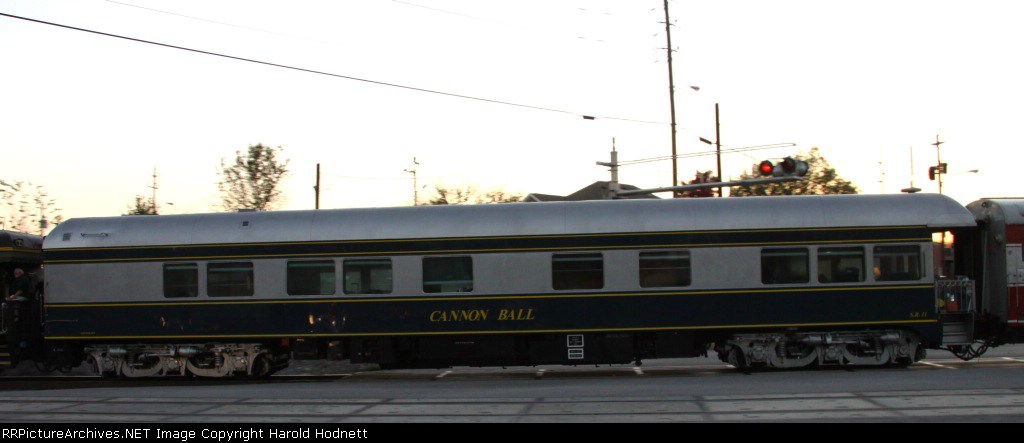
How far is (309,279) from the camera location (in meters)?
17.0

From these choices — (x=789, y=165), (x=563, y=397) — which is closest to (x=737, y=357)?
(x=563, y=397)

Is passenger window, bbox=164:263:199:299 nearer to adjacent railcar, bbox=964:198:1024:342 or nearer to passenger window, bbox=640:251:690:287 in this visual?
passenger window, bbox=640:251:690:287

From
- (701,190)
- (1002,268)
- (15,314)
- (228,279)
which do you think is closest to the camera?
(1002,268)

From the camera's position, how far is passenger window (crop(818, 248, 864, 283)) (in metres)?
16.4

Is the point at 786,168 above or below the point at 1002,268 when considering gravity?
above

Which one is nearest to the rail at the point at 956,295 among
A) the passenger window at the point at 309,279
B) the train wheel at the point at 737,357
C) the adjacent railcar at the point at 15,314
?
the train wheel at the point at 737,357

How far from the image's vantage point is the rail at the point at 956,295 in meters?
16.7

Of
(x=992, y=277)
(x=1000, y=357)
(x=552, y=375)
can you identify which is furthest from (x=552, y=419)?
(x=1000, y=357)

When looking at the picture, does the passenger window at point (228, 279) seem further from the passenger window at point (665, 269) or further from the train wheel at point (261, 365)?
the passenger window at point (665, 269)

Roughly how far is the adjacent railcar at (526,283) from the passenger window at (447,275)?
30 millimetres

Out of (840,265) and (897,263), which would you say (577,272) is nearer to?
(840,265)

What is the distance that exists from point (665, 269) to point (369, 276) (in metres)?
5.34

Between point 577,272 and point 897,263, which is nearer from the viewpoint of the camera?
point 897,263

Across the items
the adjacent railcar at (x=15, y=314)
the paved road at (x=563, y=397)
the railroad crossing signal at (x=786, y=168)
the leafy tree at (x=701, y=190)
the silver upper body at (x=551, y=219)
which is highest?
the leafy tree at (x=701, y=190)
